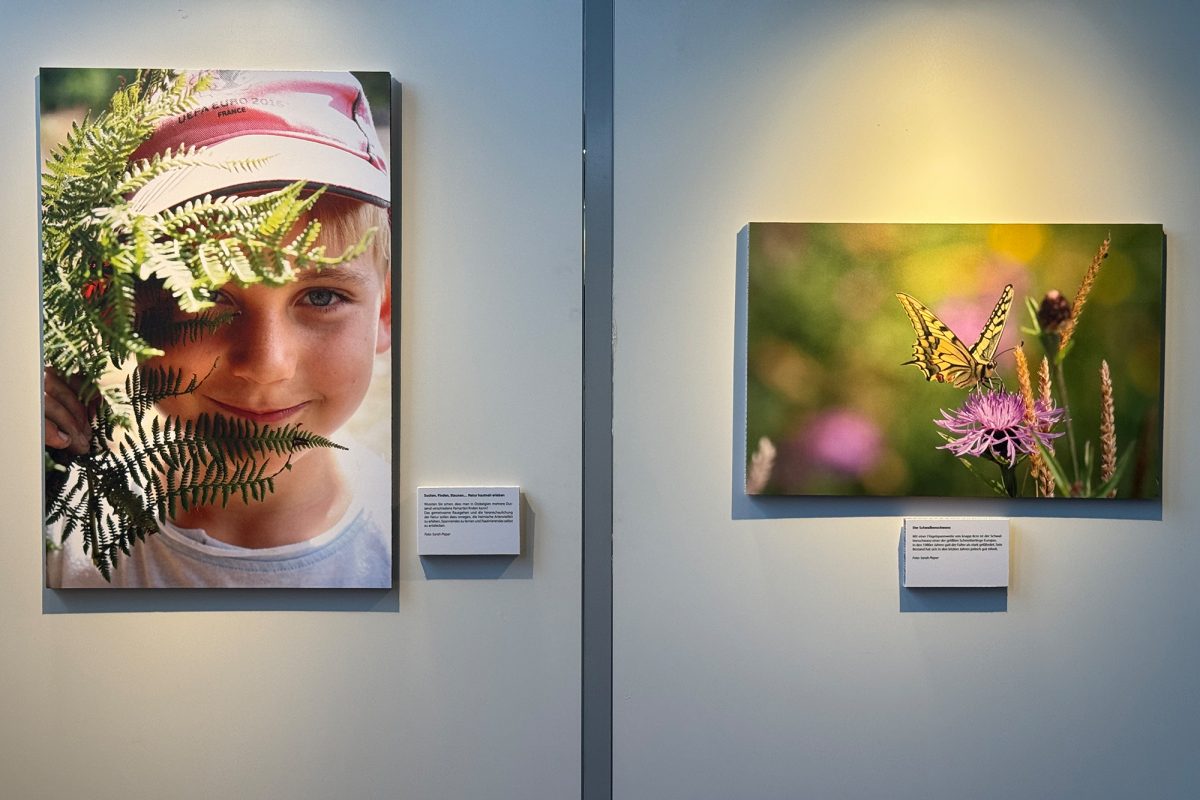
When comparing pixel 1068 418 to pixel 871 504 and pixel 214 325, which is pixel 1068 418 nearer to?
pixel 871 504

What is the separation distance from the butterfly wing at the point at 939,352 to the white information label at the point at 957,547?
249mm

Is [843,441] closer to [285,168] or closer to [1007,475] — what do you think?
[1007,475]

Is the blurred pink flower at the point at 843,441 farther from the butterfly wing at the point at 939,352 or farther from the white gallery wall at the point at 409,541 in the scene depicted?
the white gallery wall at the point at 409,541

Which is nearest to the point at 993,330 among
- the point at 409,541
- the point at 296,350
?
the point at 409,541

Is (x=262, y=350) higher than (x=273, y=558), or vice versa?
(x=262, y=350)

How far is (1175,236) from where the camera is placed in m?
1.51

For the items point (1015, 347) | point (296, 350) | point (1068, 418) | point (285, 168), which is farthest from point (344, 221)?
point (1068, 418)

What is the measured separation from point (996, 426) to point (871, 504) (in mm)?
256

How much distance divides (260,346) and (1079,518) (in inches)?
58.5

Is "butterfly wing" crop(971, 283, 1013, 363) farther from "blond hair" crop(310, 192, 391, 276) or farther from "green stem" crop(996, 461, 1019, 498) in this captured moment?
"blond hair" crop(310, 192, 391, 276)

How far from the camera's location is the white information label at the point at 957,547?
1.49 meters

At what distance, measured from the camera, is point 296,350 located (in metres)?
1.46

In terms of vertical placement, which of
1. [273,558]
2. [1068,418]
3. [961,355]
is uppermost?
[961,355]

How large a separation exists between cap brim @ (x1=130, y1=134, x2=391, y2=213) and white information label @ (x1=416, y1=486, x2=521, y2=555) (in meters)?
0.53
